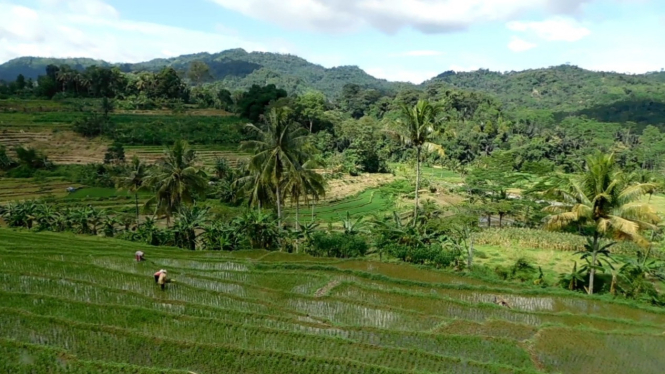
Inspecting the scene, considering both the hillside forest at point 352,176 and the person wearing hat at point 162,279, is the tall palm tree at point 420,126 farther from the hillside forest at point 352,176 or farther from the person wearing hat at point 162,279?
the person wearing hat at point 162,279

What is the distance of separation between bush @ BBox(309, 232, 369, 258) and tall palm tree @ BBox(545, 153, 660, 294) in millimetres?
10598

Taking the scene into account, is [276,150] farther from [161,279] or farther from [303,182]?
[161,279]

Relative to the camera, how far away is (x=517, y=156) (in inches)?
3123

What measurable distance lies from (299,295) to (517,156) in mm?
71550

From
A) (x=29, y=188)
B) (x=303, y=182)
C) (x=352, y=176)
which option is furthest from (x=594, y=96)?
(x=29, y=188)

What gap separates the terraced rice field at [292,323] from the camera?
11.0 meters

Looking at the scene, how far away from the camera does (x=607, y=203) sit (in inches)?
704

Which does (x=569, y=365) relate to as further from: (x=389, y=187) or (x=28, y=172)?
(x=28, y=172)

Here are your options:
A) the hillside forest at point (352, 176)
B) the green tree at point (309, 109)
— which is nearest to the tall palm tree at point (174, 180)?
the hillside forest at point (352, 176)

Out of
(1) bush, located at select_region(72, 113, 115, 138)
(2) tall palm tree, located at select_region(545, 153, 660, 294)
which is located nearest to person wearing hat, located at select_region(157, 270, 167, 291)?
(2) tall palm tree, located at select_region(545, 153, 660, 294)

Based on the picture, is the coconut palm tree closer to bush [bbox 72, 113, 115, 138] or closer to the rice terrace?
the rice terrace

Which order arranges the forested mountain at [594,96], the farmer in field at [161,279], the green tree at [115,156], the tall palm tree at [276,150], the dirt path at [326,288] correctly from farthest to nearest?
the forested mountain at [594,96], the green tree at [115,156], the tall palm tree at [276,150], the dirt path at [326,288], the farmer in field at [161,279]

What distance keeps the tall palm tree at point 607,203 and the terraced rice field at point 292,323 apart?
3146 millimetres

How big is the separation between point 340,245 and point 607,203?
523 inches
